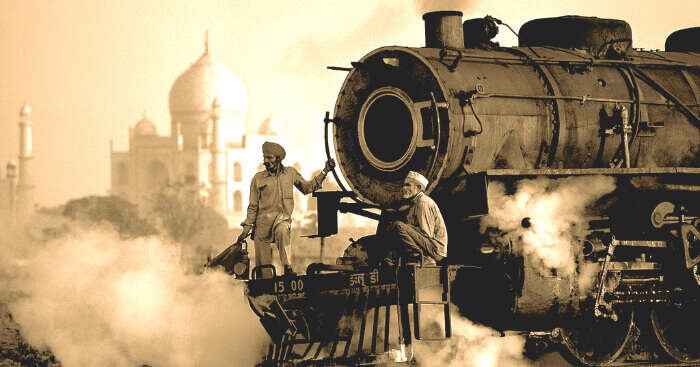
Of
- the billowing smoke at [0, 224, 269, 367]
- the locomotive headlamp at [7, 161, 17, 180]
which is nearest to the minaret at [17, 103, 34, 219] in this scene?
the locomotive headlamp at [7, 161, 17, 180]

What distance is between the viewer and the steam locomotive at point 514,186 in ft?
40.9

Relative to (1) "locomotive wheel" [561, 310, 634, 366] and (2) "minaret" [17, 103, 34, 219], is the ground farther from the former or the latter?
A: (2) "minaret" [17, 103, 34, 219]

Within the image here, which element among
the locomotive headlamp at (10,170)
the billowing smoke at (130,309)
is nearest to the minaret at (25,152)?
the locomotive headlamp at (10,170)

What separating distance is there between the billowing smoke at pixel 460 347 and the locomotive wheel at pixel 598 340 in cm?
85

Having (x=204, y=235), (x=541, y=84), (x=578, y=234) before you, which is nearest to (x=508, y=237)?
(x=578, y=234)

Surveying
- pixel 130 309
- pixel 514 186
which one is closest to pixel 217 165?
pixel 130 309

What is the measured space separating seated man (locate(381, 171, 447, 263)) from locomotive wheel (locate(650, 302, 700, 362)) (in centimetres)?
290

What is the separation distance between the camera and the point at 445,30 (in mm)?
13570

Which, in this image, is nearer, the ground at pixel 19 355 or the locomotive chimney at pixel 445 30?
the locomotive chimney at pixel 445 30

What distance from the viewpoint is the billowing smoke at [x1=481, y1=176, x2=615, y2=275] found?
1245 cm

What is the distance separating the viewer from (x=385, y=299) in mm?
12258

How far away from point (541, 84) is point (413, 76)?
1.34 metres

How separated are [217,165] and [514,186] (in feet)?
445

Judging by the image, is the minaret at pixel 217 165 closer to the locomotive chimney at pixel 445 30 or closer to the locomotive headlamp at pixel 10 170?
the locomotive headlamp at pixel 10 170
